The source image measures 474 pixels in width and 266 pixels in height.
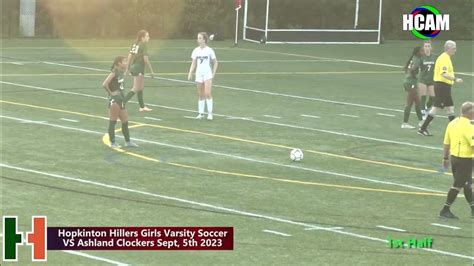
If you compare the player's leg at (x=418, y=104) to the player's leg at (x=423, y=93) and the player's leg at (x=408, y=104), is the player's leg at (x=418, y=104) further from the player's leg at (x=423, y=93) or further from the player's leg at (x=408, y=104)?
the player's leg at (x=423, y=93)

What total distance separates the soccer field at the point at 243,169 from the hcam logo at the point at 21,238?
13 cm

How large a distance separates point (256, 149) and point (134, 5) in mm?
33390

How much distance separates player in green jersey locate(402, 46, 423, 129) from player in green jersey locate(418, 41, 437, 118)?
0.78ft

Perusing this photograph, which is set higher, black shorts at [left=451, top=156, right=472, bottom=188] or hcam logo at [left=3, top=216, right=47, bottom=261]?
black shorts at [left=451, top=156, right=472, bottom=188]

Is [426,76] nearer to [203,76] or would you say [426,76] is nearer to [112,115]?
[203,76]

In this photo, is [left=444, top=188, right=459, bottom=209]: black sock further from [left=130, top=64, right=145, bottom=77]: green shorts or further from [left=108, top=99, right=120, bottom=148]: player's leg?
[left=130, top=64, right=145, bottom=77]: green shorts

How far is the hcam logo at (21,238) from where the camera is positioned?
13.7m

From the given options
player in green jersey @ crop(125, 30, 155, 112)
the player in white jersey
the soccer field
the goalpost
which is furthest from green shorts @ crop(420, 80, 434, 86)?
the goalpost

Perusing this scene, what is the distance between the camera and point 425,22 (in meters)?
66.8

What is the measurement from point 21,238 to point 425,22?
54.5 meters

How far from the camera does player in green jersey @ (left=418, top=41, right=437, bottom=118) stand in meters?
27.6

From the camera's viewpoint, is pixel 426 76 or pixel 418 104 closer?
pixel 418 104

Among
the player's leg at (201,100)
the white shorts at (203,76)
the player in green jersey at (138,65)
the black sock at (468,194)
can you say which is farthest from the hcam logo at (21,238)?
the player in green jersey at (138,65)

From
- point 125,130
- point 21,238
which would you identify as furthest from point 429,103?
point 21,238
